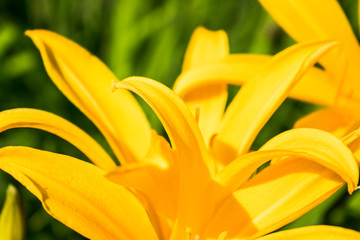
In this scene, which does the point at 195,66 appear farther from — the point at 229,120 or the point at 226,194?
the point at 226,194

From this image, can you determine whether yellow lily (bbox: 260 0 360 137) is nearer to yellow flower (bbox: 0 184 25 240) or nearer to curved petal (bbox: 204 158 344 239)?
curved petal (bbox: 204 158 344 239)

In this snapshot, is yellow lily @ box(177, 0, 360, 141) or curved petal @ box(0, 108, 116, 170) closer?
curved petal @ box(0, 108, 116, 170)

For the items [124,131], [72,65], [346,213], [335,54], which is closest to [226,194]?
[124,131]

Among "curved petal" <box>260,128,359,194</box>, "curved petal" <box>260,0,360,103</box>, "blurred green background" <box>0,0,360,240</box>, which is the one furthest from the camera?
"blurred green background" <box>0,0,360,240</box>

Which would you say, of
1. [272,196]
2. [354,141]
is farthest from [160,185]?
[354,141]

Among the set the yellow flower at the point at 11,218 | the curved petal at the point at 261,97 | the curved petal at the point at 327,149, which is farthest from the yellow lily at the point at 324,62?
the yellow flower at the point at 11,218

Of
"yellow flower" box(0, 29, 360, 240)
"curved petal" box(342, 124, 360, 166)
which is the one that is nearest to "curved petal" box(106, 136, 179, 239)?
"yellow flower" box(0, 29, 360, 240)
